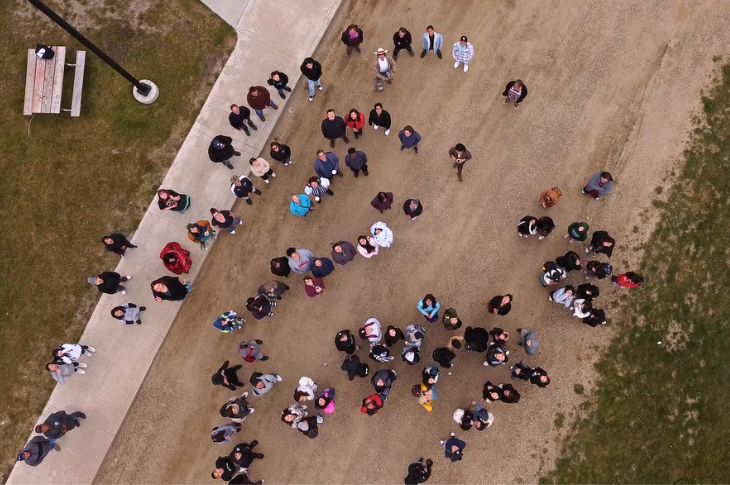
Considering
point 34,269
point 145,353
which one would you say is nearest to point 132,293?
point 145,353

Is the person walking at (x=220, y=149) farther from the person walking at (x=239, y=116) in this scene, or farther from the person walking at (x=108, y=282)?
the person walking at (x=108, y=282)

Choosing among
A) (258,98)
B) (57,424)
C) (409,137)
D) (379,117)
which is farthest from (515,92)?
(57,424)

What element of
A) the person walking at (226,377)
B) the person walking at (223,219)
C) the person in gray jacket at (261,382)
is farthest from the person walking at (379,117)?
the person walking at (226,377)

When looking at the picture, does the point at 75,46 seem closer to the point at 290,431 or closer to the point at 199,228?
the point at 199,228

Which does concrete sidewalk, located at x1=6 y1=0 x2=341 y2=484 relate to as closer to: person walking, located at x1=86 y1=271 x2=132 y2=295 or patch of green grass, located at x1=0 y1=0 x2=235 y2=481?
patch of green grass, located at x1=0 y1=0 x2=235 y2=481

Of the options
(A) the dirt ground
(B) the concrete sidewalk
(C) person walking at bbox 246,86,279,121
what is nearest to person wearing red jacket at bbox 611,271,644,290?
(A) the dirt ground

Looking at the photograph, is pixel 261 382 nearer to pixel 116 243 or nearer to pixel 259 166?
pixel 116 243
